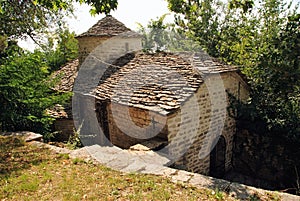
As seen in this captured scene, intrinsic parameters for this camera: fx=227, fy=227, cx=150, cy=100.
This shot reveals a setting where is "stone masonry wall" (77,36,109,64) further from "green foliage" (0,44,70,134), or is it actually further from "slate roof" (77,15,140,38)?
"green foliage" (0,44,70,134)

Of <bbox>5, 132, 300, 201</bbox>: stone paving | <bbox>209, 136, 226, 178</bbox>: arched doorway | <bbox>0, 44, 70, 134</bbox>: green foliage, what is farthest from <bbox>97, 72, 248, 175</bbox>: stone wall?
<bbox>0, 44, 70, 134</bbox>: green foliage

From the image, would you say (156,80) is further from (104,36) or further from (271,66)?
(104,36)

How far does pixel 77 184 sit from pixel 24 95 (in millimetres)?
4865

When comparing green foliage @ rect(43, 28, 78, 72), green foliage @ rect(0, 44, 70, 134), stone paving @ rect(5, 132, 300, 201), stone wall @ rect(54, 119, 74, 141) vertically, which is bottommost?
stone wall @ rect(54, 119, 74, 141)

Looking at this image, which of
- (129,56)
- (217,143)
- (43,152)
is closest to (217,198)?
(43,152)

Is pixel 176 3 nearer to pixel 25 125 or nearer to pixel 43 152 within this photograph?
pixel 43 152

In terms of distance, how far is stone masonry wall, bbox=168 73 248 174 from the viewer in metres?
6.96

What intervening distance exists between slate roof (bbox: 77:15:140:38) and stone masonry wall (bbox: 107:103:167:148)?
22.4 feet

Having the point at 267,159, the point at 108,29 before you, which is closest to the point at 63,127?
the point at 108,29

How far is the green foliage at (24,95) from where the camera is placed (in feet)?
23.5

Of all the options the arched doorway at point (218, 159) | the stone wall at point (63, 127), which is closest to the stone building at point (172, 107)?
the arched doorway at point (218, 159)

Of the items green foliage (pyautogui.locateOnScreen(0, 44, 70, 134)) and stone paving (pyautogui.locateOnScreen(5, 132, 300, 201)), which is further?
green foliage (pyautogui.locateOnScreen(0, 44, 70, 134))

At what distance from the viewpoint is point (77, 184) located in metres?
3.94

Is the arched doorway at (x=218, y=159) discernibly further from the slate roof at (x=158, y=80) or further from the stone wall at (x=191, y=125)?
the slate roof at (x=158, y=80)
